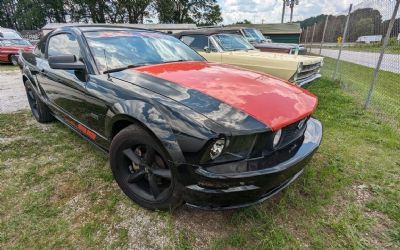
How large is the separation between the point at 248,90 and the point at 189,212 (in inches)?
45.2

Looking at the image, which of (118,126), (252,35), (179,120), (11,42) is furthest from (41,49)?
(11,42)

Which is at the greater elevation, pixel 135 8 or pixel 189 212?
pixel 135 8

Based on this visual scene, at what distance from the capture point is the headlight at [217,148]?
1714mm

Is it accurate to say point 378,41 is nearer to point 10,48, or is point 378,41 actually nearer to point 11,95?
point 11,95

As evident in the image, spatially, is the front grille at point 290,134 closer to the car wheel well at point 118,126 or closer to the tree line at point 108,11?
the car wheel well at point 118,126

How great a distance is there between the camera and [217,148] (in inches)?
68.1

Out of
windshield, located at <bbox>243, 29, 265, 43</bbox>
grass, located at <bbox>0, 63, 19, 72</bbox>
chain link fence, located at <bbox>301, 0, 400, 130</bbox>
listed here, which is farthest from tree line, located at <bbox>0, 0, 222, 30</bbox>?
chain link fence, located at <bbox>301, 0, 400, 130</bbox>

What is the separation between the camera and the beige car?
4969 millimetres

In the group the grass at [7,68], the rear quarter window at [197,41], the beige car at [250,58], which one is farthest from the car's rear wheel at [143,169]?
the grass at [7,68]

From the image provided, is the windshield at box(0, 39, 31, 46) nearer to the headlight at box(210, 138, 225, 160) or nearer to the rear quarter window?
the rear quarter window

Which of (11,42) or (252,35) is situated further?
(11,42)

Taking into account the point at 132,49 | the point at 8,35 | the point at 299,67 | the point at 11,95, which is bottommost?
the point at 11,95

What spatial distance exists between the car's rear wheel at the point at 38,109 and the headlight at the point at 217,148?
332 cm

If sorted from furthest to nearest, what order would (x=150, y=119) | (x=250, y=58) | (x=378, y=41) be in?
(x=378, y=41) < (x=250, y=58) < (x=150, y=119)
